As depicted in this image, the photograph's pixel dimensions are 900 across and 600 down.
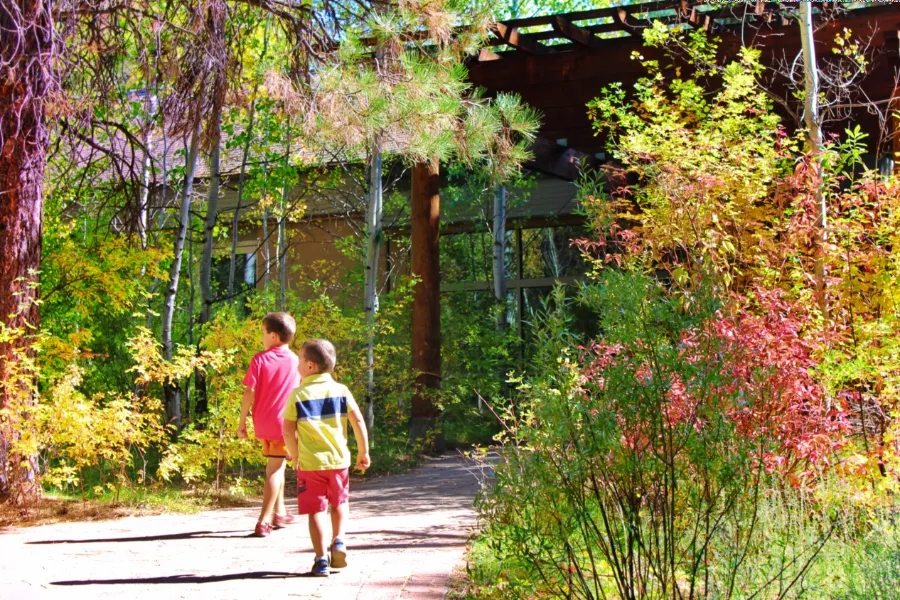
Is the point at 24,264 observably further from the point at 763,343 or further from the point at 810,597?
the point at 810,597

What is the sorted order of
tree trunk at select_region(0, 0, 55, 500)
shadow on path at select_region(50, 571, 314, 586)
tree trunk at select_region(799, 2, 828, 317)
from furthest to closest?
1. tree trunk at select_region(0, 0, 55, 500)
2. tree trunk at select_region(799, 2, 828, 317)
3. shadow on path at select_region(50, 571, 314, 586)

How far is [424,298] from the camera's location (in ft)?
45.5

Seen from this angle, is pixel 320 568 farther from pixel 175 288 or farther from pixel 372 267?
pixel 372 267

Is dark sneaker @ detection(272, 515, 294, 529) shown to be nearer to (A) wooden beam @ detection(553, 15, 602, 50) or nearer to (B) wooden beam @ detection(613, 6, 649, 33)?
(B) wooden beam @ detection(613, 6, 649, 33)

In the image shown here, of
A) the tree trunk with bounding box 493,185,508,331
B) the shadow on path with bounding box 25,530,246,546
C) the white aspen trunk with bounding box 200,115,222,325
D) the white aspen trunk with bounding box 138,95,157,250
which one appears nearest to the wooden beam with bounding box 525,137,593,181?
the tree trunk with bounding box 493,185,508,331

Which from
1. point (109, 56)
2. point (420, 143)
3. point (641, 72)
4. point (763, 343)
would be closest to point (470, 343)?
point (641, 72)

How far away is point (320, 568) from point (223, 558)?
945 millimetres

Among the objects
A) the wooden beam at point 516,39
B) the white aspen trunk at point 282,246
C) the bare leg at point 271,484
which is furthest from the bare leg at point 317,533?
the white aspen trunk at point 282,246

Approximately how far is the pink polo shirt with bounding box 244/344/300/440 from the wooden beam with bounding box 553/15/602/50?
644 cm

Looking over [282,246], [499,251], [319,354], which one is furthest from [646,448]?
[282,246]

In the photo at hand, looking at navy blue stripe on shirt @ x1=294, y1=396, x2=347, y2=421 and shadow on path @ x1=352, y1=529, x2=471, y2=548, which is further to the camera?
shadow on path @ x1=352, y1=529, x2=471, y2=548

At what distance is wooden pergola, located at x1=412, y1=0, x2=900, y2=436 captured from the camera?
445 inches

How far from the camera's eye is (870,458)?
6.49 metres

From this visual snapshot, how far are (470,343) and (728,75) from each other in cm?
861
